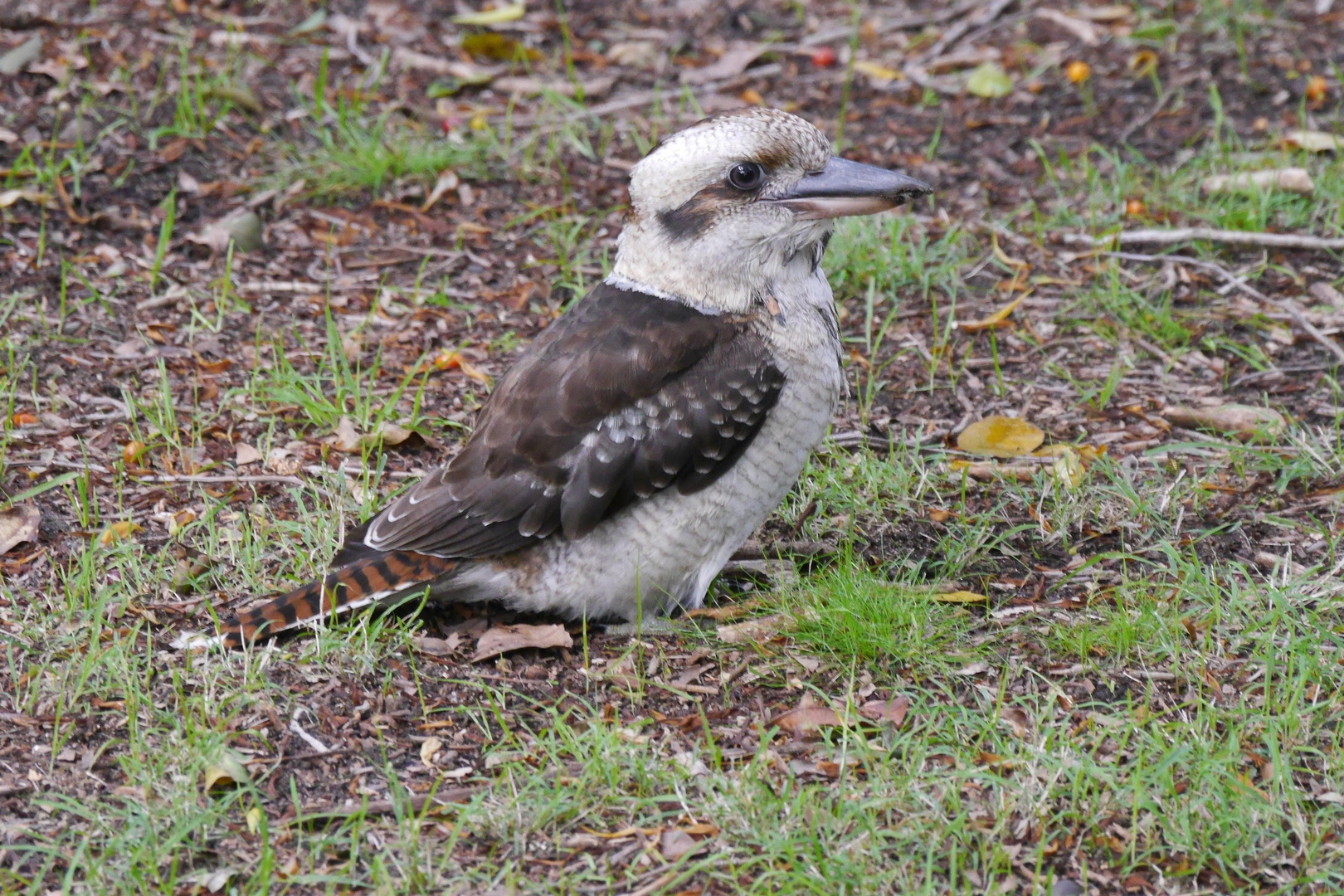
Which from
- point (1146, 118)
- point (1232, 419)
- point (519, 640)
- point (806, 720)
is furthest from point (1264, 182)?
point (519, 640)

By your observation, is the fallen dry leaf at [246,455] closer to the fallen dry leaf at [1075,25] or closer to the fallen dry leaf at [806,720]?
the fallen dry leaf at [806,720]

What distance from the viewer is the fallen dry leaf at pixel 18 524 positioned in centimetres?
450

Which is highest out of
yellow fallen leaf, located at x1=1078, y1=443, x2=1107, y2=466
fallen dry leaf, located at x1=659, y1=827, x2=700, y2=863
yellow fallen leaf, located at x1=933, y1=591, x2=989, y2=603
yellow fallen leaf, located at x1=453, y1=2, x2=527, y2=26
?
yellow fallen leaf, located at x1=453, y1=2, x2=527, y2=26

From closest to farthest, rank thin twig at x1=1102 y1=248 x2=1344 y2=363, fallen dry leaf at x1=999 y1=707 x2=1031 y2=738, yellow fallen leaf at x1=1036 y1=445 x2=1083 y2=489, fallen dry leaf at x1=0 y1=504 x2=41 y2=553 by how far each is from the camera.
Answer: fallen dry leaf at x1=999 y1=707 x2=1031 y2=738 → fallen dry leaf at x1=0 y1=504 x2=41 y2=553 → yellow fallen leaf at x1=1036 y1=445 x2=1083 y2=489 → thin twig at x1=1102 y1=248 x2=1344 y2=363

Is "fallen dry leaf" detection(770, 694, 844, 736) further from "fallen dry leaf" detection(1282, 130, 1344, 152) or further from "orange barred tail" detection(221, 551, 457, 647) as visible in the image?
"fallen dry leaf" detection(1282, 130, 1344, 152)

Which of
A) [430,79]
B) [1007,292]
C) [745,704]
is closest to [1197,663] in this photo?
[745,704]

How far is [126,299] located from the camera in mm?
5938

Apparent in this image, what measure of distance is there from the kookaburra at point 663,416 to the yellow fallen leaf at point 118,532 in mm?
781

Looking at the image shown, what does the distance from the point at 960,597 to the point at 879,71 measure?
4.26m

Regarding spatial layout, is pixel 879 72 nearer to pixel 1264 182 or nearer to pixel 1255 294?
pixel 1264 182

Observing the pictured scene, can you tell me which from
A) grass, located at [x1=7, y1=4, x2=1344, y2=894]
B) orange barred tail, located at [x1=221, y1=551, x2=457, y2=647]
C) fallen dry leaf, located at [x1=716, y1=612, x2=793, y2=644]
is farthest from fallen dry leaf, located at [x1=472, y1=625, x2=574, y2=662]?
fallen dry leaf, located at [x1=716, y1=612, x2=793, y2=644]

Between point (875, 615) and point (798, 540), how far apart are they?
721 millimetres

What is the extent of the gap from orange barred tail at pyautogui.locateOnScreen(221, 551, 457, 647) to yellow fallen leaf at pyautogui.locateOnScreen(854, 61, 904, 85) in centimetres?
456

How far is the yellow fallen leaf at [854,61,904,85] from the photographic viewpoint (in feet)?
25.4
